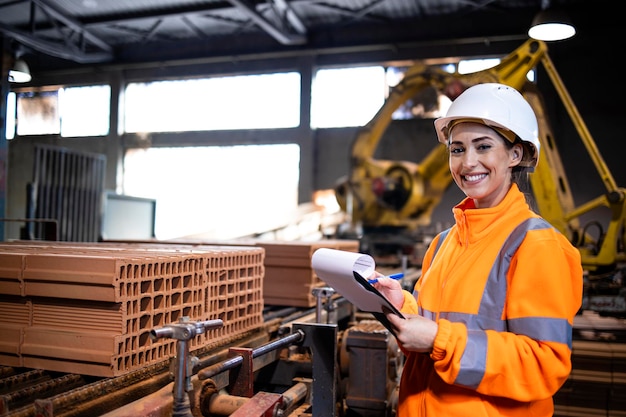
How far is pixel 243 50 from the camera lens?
15469 millimetres

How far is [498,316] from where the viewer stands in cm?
163

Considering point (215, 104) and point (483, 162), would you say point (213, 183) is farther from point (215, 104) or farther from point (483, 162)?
point (483, 162)

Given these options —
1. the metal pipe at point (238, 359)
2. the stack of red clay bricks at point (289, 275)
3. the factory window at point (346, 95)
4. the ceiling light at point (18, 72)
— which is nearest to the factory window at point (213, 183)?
the factory window at point (346, 95)

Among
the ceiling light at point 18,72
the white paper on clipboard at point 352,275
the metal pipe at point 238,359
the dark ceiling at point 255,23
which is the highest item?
the dark ceiling at point 255,23

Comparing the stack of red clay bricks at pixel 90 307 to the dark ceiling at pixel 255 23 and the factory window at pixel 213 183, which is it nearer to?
the dark ceiling at pixel 255 23

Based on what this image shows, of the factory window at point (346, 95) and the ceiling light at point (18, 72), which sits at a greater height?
the factory window at point (346, 95)

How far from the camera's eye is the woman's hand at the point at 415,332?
5.08 ft

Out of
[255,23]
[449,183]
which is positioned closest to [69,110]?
[255,23]

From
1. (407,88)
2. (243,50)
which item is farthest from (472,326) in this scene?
(243,50)

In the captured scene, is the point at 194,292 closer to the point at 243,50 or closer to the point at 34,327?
the point at 34,327

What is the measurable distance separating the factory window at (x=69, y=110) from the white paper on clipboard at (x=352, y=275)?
15724 millimetres

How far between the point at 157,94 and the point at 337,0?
21.7ft

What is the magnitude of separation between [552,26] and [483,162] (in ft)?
21.6

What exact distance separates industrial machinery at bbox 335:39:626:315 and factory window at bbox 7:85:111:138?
35.2ft
